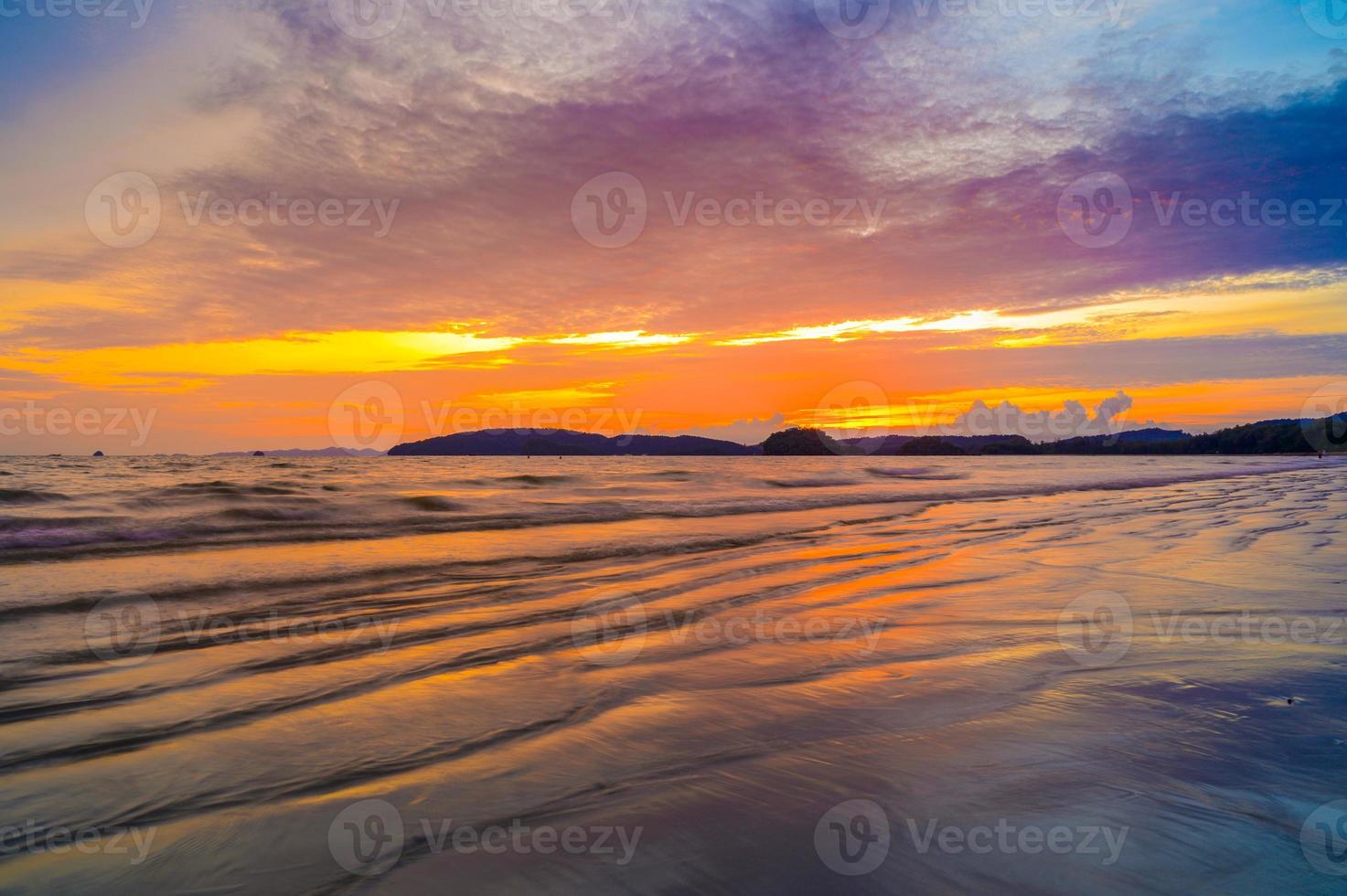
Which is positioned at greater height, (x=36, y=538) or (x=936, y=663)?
(x=36, y=538)

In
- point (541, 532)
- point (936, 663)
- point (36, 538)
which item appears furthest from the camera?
point (541, 532)

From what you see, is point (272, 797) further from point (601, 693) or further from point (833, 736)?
point (833, 736)

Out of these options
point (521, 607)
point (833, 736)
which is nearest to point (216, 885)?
point (833, 736)

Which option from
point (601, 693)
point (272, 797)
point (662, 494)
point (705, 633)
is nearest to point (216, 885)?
point (272, 797)

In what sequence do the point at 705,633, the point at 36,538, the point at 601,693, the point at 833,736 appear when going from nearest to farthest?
the point at 833,736 < the point at 601,693 < the point at 705,633 < the point at 36,538

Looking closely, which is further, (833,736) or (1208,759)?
(833,736)

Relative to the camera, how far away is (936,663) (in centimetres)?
500

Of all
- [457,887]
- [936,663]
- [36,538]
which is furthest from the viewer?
[36,538]

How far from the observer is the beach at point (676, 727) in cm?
260

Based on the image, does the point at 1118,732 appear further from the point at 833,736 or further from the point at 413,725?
the point at 413,725

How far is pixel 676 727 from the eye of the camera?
12.8 ft

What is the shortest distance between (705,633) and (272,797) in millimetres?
3554

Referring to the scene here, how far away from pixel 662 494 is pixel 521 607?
16.0 m

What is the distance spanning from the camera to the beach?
8.54ft
